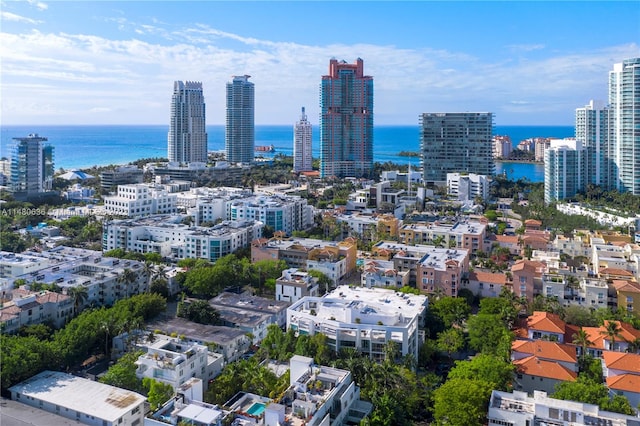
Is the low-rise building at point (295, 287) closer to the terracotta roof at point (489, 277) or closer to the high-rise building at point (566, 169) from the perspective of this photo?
the terracotta roof at point (489, 277)

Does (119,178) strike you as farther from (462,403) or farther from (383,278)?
(462,403)

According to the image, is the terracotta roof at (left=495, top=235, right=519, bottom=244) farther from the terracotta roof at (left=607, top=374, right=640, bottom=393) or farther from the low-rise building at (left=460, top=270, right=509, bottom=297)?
the terracotta roof at (left=607, top=374, right=640, bottom=393)

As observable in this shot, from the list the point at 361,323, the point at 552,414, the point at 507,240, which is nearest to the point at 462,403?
the point at 552,414

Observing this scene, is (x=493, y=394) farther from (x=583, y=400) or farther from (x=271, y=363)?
(x=271, y=363)

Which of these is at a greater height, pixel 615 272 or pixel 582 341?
pixel 615 272

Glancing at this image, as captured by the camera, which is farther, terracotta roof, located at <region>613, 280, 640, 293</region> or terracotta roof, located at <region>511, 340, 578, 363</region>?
terracotta roof, located at <region>613, 280, 640, 293</region>

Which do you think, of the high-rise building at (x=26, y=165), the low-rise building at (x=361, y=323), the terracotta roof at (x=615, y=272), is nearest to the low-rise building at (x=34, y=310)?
the low-rise building at (x=361, y=323)

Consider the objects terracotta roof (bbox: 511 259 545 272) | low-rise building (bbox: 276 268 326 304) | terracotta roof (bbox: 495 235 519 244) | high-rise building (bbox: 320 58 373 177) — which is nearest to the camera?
low-rise building (bbox: 276 268 326 304)

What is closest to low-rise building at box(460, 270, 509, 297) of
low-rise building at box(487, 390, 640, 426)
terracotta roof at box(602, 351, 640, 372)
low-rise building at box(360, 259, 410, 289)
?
low-rise building at box(360, 259, 410, 289)
